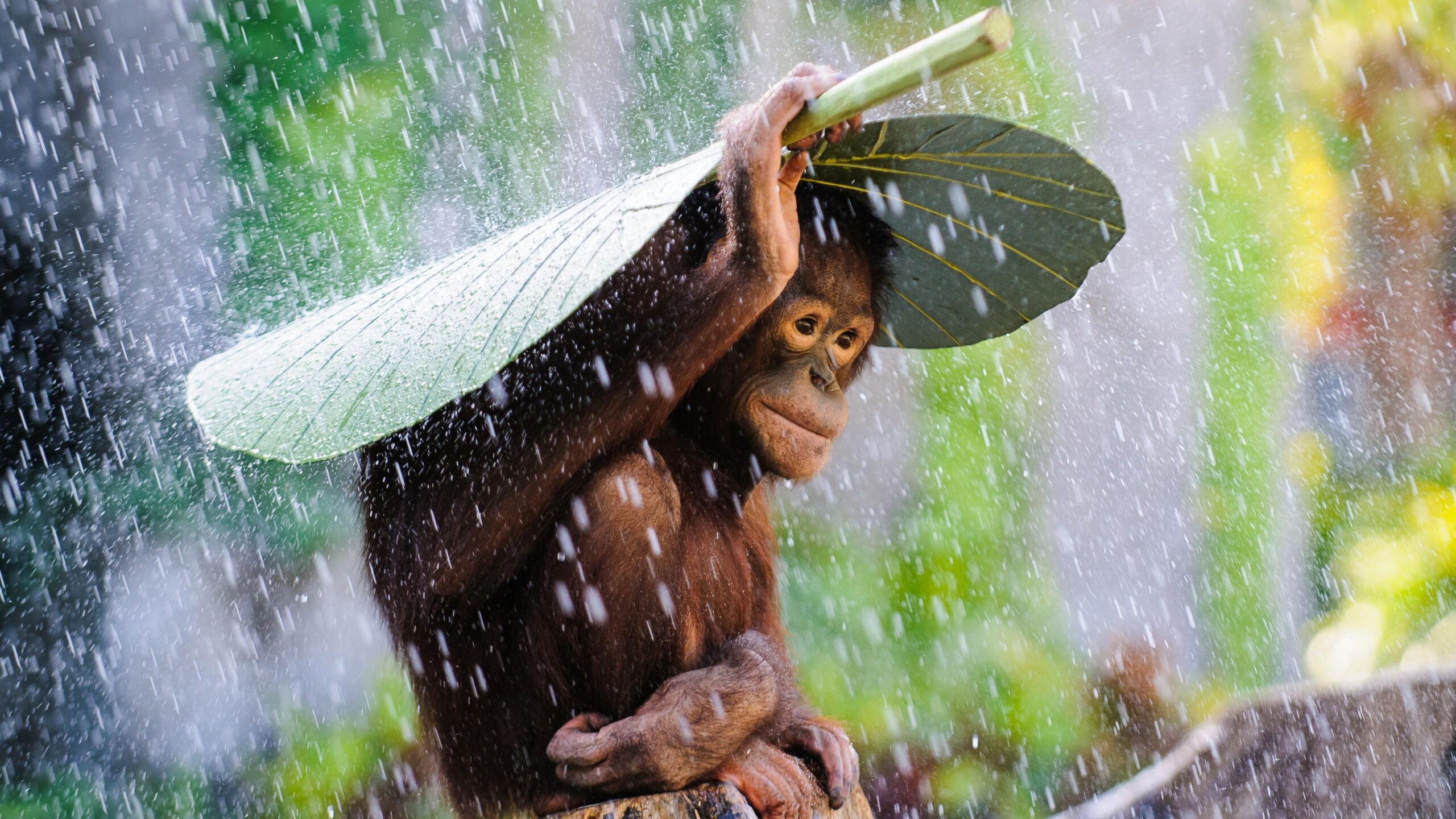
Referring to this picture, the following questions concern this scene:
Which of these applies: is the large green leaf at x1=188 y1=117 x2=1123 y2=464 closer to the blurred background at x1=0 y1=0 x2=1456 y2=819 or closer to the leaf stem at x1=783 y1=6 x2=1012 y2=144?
the leaf stem at x1=783 y1=6 x2=1012 y2=144

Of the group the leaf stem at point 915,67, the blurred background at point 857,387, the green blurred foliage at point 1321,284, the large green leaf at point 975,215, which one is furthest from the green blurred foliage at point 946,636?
the leaf stem at point 915,67

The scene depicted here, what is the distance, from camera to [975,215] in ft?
7.47

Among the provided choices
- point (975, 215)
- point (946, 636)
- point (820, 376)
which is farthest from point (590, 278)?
point (946, 636)

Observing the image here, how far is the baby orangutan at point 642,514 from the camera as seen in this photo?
2.03 m

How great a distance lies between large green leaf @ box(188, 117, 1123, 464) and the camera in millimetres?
1700

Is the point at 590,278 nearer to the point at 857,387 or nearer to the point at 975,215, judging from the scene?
the point at 975,215

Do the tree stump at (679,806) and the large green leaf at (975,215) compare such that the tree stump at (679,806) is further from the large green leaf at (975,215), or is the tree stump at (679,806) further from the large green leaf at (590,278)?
the large green leaf at (975,215)

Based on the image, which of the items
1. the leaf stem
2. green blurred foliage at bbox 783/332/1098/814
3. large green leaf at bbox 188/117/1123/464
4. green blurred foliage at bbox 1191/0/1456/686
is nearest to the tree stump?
large green leaf at bbox 188/117/1123/464

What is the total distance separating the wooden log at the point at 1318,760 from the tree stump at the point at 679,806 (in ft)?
8.45

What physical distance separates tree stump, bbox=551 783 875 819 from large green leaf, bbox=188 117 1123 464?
731mm

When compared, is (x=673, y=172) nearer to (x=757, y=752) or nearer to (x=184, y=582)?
(x=757, y=752)

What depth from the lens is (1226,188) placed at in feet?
23.6

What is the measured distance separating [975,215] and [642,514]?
816 mm

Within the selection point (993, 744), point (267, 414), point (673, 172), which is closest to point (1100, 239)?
point (673, 172)
